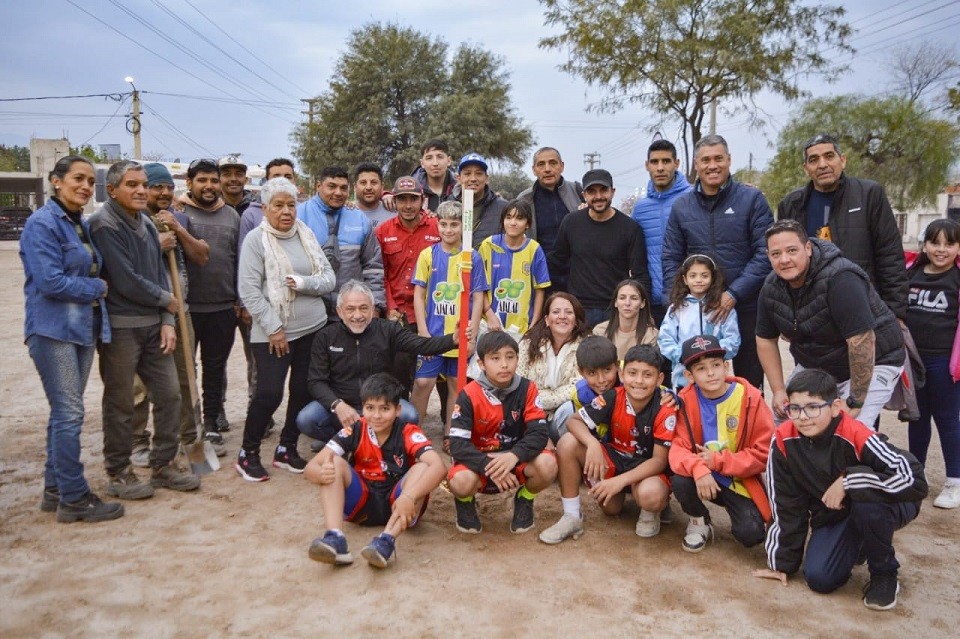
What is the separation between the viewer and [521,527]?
4.16 metres

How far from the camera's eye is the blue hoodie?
209 inches

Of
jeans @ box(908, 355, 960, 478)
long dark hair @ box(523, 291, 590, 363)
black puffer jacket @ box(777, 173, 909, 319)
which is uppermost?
black puffer jacket @ box(777, 173, 909, 319)

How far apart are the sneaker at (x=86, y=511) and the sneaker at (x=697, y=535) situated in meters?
3.28

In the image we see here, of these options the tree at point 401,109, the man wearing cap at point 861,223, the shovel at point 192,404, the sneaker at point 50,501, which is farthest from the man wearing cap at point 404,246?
the tree at point 401,109

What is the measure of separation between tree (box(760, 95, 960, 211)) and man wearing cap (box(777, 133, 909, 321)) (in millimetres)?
24955

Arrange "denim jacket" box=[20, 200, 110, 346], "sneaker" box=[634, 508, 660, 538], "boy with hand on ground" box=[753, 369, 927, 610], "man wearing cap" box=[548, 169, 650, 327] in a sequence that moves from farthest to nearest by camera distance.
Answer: "man wearing cap" box=[548, 169, 650, 327]
"sneaker" box=[634, 508, 660, 538]
"denim jacket" box=[20, 200, 110, 346]
"boy with hand on ground" box=[753, 369, 927, 610]

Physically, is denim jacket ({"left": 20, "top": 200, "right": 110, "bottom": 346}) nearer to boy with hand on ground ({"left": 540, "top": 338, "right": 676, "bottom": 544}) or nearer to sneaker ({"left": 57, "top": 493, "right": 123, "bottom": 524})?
sneaker ({"left": 57, "top": 493, "right": 123, "bottom": 524})

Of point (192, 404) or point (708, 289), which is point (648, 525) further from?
point (192, 404)

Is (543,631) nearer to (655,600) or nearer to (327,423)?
(655,600)

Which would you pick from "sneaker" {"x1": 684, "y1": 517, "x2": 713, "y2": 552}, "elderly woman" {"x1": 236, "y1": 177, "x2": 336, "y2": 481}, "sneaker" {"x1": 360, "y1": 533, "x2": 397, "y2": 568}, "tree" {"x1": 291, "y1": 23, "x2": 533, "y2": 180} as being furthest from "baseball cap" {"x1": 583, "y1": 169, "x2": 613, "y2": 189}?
"tree" {"x1": 291, "y1": 23, "x2": 533, "y2": 180}

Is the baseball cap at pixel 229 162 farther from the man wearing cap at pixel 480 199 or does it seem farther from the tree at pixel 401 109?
the tree at pixel 401 109

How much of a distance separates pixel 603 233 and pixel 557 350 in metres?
1.02

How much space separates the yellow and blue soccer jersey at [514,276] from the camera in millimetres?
5523

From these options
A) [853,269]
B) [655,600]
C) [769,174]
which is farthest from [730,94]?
[769,174]
